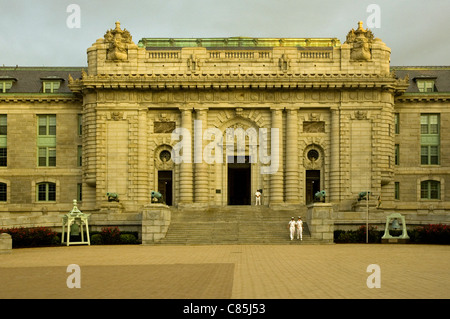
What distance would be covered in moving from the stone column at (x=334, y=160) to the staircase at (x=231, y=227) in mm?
6081

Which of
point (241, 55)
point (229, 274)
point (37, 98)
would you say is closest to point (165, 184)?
point (241, 55)

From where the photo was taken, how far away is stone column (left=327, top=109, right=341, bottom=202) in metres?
64.3

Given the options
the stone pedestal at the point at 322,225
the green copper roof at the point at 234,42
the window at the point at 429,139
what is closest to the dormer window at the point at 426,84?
the window at the point at 429,139

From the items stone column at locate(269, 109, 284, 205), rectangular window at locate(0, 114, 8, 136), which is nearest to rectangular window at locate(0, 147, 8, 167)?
rectangular window at locate(0, 114, 8, 136)

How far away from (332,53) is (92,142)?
24.5m

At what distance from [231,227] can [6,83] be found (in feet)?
110

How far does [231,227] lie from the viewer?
52.1 m

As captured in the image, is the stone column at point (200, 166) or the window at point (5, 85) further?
the window at point (5, 85)

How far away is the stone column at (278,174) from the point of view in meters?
64.3

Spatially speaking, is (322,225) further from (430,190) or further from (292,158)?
(430,190)

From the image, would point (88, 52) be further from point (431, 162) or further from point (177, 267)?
point (177, 267)

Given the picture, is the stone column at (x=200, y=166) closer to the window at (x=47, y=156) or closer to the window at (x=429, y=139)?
the window at (x=47, y=156)

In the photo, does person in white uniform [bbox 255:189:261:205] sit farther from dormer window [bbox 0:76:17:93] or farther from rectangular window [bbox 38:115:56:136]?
dormer window [bbox 0:76:17:93]

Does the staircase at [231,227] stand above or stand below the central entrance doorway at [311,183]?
below
